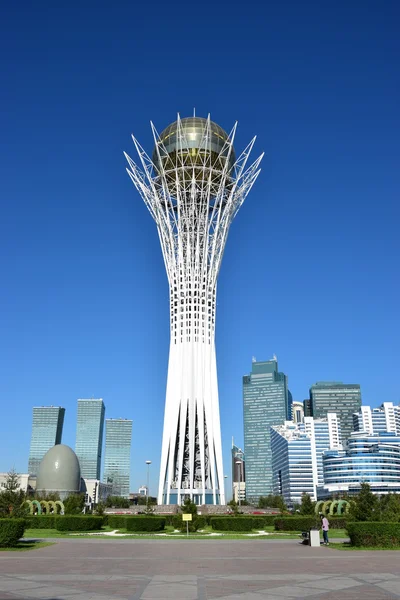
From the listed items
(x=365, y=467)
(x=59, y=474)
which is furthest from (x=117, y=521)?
(x=365, y=467)

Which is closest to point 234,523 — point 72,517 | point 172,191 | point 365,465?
point 72,517

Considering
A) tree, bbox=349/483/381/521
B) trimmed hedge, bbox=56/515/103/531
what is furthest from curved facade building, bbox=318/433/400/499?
tree, bbox=349/483/381/521

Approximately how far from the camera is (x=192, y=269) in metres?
77.0

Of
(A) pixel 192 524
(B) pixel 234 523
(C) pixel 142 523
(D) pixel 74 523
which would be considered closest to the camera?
(B) pixel 234 523

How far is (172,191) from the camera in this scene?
80.5 meters

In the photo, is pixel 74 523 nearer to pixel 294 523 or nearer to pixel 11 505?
pixel 11 505

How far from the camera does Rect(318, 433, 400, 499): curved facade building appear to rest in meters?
177

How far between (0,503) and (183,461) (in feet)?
128

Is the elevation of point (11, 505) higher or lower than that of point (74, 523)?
higher

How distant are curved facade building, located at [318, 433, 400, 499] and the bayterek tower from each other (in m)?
118

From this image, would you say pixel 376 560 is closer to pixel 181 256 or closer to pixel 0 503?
pixel 0 503

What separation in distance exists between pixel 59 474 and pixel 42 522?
78894 mm

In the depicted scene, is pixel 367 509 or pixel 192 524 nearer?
pixel 367 509

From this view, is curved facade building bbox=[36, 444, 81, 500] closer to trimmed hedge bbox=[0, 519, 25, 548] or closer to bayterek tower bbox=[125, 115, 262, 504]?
Result: bayterek tower bbox=[125, 115, 262, 504]
